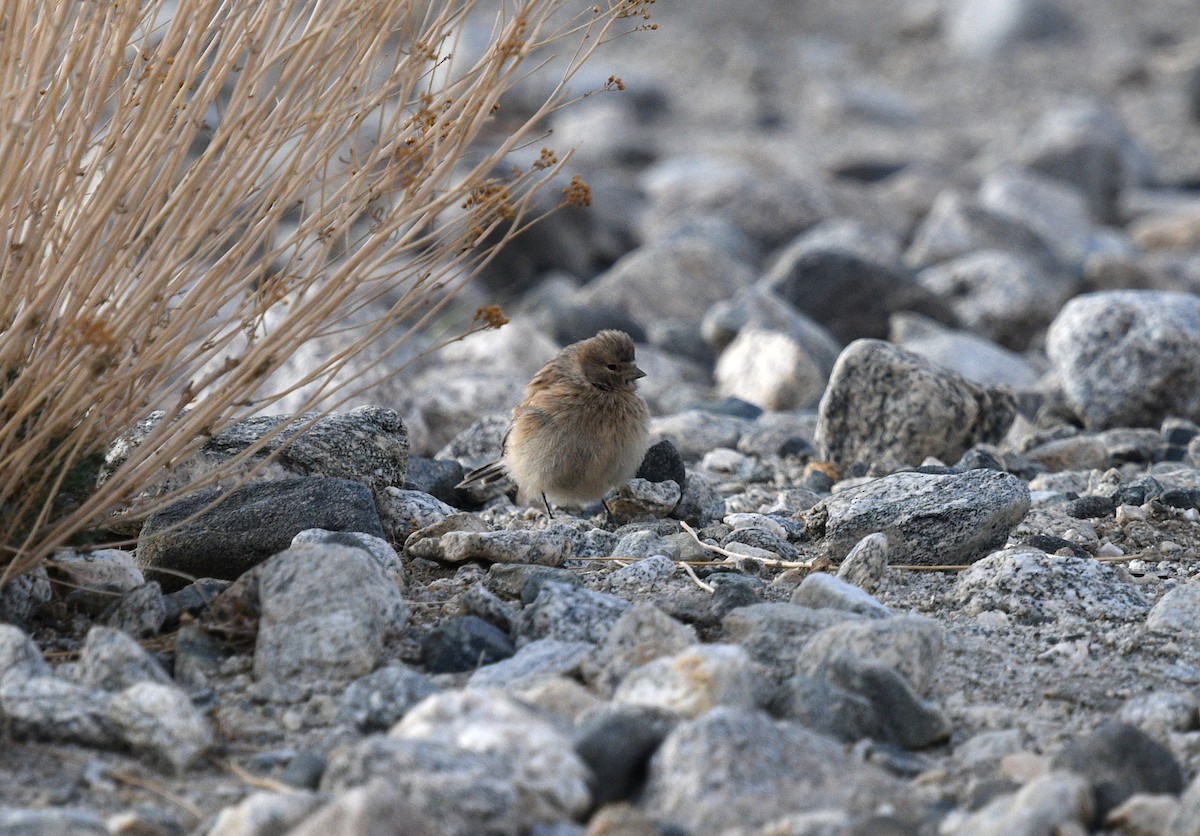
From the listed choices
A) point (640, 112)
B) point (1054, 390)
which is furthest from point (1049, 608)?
point (640, 112)

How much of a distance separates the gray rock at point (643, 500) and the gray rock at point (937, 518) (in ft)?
2.88

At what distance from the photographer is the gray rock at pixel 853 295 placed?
10492mm

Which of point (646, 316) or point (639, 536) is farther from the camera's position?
point (646, 316)

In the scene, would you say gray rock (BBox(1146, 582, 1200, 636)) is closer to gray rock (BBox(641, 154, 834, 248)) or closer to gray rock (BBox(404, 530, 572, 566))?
gray rock (BBox(404, 530, 572, 566))

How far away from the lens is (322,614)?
3619 millimetres

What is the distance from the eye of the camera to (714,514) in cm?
550

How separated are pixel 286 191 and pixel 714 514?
88.4 inches

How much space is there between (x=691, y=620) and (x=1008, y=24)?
2315 centimetres

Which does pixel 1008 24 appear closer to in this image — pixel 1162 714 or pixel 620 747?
pixel 1162 714

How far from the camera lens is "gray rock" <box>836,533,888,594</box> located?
433cm

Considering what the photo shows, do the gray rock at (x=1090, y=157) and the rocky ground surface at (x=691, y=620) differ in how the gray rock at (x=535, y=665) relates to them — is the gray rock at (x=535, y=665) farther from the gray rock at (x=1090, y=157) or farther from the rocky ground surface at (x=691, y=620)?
the gray rock at (x=1090, y=157)

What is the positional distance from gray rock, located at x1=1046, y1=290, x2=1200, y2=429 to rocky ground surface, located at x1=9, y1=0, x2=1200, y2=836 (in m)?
0.02

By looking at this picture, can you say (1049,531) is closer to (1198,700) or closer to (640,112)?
(1198,700)

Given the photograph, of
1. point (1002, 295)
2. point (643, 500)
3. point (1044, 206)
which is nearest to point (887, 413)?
point (643, 500)
